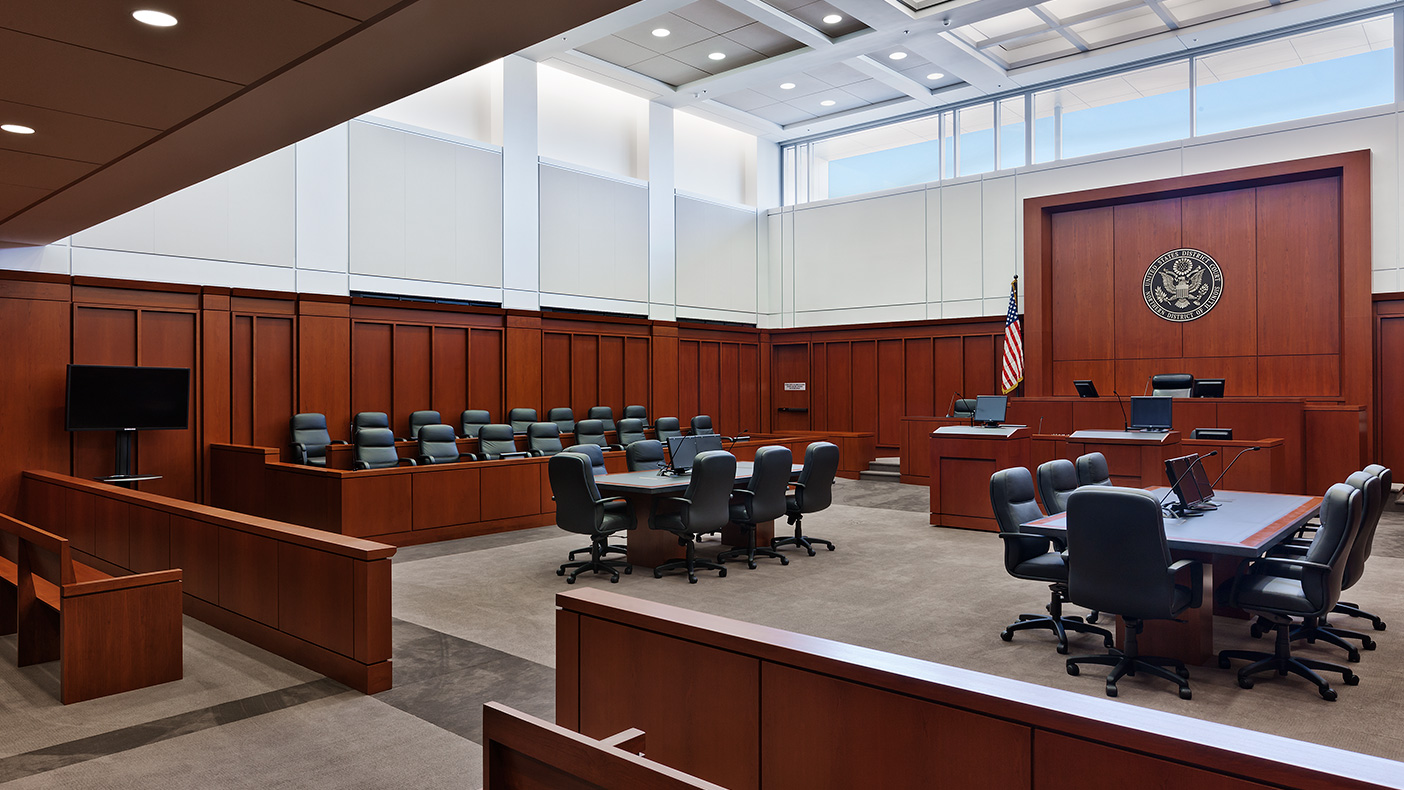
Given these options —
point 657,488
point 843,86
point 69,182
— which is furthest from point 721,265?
point 69,182

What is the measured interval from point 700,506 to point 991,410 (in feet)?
12.5

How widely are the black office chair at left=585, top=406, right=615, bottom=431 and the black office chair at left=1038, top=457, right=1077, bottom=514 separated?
25.2 ft

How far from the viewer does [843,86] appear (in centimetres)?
1319

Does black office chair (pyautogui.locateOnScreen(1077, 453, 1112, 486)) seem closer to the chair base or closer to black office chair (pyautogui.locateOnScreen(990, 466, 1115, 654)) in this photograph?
black office chair (pyautogui.locateOnScreen(990, 466, 1115, 654))

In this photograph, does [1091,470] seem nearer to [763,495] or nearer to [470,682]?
[763,495]

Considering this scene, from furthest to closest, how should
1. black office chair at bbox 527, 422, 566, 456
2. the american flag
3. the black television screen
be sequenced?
the american flag < black office chair at bbox 527, 422, 566, 456 < the black television screen

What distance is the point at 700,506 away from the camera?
240 inches

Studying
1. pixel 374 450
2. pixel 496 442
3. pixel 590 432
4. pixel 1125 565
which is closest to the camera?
pixel 1125 565

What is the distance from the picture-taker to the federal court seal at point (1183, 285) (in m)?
11.0

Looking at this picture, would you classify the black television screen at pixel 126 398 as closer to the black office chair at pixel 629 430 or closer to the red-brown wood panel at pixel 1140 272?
the black office chair at pixel 629 430

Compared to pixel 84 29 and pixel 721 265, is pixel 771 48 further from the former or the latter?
pixel 84 29

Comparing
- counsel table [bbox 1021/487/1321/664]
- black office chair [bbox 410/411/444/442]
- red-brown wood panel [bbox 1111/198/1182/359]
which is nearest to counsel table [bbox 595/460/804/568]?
counsel table [bbox 1021/487/1321/664]

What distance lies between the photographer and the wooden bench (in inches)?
150

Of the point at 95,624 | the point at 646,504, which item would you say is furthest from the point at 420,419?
the point at 95,624
